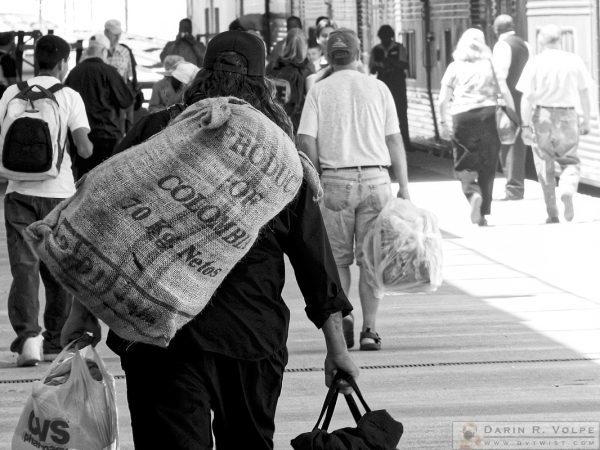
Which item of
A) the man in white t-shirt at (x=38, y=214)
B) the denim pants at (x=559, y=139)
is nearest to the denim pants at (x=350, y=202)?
the man in white t-shirt at (x=38, y=214)

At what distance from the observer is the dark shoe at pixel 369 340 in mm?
7930

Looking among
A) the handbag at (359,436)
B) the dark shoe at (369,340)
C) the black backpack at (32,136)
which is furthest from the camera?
the dark shoe at (369,340)

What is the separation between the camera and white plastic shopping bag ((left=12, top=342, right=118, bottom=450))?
4.05 metres

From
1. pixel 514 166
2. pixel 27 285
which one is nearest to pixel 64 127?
pixel 27 285

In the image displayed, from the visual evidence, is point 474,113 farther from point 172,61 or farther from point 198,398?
point 198,398

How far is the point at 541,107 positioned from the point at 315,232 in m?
9.53

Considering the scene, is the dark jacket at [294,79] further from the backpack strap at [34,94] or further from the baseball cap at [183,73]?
the backpack strap at [34,94]

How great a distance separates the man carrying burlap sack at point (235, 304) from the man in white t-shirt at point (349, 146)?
364cm

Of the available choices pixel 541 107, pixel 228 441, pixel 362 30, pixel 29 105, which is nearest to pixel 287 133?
pixel 228 441

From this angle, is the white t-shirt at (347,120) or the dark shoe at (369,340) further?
the dark shoe at (369,340)

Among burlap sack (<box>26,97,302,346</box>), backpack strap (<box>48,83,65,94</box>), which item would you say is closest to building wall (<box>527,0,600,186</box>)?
backpack strap (<box>48,83,65,94</box>)

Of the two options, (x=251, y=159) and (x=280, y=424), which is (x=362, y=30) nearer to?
(x=280, y=424)

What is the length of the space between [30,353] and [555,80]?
6.96m

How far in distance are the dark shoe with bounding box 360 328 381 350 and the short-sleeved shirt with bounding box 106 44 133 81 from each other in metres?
9.05
